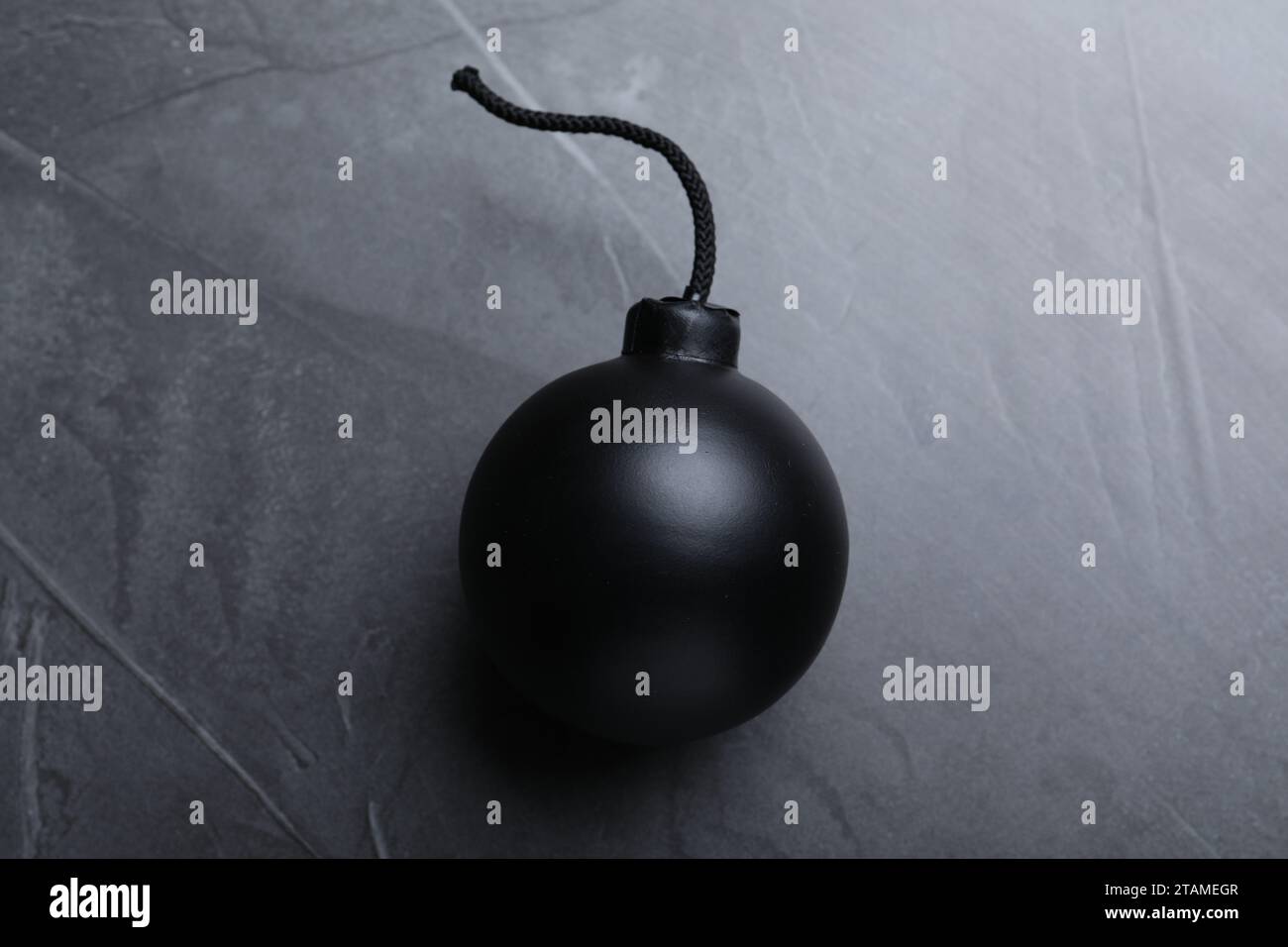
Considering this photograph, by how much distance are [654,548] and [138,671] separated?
73 cm

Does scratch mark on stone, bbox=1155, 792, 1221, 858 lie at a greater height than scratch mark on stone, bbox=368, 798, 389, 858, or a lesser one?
lesser

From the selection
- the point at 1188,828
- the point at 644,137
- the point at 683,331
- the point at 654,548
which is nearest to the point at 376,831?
the point at 654,548

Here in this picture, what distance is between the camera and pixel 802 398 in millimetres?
1296

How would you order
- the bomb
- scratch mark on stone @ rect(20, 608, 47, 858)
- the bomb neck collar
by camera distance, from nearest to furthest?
the bomb
the bomb neck collar
scratch mark on stone @ rect(20, 608, 47, 858)

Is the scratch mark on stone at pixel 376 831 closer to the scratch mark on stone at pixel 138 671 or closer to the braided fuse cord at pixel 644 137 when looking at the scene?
the scratch mark on stone at pixel 138 671

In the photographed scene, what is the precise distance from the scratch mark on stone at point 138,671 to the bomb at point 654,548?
422mm

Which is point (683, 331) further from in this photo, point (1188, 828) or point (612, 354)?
point (1188, 828)

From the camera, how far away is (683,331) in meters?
1.01

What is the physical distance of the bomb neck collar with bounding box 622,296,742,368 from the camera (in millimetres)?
1015

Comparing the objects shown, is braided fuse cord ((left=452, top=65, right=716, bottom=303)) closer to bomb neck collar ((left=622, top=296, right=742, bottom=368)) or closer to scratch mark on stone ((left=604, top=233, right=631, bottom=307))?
bomb neck collar ((left=622, top=296, right=742, bottom=368))

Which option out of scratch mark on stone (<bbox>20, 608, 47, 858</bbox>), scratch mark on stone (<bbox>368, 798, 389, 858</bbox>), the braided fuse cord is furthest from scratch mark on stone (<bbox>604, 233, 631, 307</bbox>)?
scratch mark on stone (<bbox>20, 608, 47, 858</bbox>)

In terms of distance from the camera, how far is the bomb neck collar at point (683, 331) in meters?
1.01

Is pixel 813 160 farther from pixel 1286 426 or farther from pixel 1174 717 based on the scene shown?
pixel 1174 717
